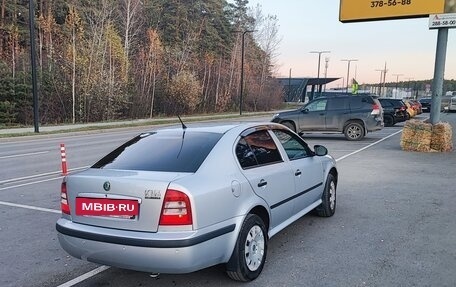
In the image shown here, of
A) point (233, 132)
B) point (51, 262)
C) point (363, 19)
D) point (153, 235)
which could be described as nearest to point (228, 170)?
point (233, 132)

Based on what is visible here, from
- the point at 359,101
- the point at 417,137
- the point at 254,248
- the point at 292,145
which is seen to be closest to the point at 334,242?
the point at 292,145

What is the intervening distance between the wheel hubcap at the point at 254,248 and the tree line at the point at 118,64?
79.1ft

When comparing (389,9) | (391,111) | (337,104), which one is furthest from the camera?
(391,111)

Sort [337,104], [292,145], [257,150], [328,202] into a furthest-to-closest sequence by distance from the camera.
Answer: [337,104] → [328,202] → [292,145] → [257,150]

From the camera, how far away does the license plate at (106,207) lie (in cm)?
345

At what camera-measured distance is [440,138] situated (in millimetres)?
13852

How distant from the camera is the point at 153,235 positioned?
→ 335 cm

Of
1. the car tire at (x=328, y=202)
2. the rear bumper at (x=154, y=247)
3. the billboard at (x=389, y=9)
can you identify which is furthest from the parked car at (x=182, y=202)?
the billboard at (x=389, y=9)

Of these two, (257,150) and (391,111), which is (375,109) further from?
(257,150)

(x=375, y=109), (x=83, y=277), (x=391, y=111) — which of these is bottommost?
(x=83, y=277)

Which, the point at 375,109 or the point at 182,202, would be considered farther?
the point at 375,109

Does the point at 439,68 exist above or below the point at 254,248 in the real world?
above

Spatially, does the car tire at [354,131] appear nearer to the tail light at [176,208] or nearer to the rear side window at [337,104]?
the rear side window at [337,104]

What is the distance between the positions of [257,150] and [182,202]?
4.46 ft
